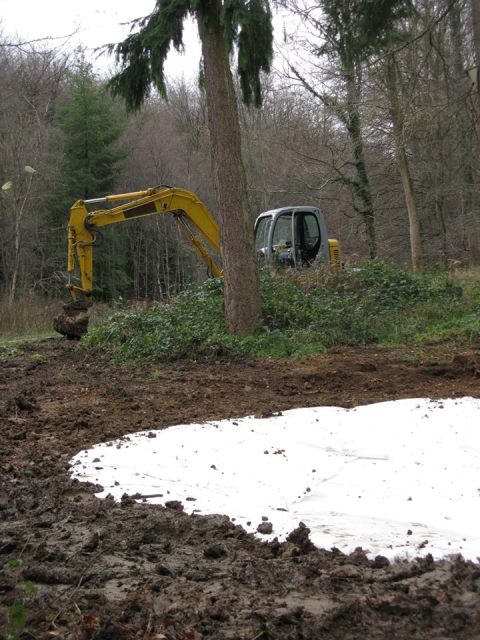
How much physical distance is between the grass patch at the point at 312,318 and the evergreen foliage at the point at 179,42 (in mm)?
3510

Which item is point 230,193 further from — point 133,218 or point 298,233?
point 298,233

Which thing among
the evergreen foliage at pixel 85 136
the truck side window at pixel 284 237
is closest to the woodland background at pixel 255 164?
the evergreen foliage at pixel 85 136

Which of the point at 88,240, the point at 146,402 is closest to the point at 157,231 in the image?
the point at 88,240

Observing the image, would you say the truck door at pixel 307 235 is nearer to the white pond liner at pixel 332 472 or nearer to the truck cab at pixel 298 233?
the truck cab at pixel 298 233

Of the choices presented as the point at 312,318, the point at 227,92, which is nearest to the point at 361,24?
the point at 227,92

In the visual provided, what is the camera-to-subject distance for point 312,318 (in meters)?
10.9

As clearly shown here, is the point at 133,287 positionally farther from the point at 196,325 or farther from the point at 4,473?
the point at 4,473

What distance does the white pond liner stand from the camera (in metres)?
3.41

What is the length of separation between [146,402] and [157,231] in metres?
28.4

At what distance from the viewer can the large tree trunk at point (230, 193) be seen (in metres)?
10.4

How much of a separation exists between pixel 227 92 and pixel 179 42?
1.19 m

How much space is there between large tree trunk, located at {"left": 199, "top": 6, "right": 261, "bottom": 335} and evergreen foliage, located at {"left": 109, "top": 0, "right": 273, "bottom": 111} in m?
0.35

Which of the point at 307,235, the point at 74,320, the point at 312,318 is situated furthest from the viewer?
the point at 307,235

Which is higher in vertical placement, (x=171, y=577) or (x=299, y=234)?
(x=299, y=234)
